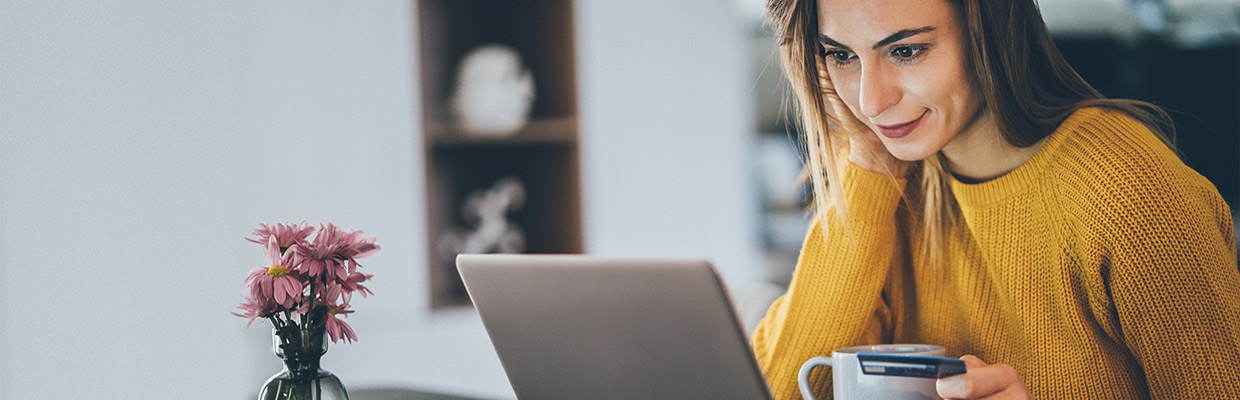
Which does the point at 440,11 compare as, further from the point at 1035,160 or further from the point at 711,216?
the point at 1035,160

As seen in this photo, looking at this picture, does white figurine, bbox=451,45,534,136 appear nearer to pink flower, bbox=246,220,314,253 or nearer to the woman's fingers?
pink flower, bbox=246,220,314,253

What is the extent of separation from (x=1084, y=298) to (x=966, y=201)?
16 centimetres

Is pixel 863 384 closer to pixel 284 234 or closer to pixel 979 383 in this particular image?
pixel 979 383

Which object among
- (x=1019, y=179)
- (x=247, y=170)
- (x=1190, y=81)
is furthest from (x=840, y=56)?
(x=1190, y=81)

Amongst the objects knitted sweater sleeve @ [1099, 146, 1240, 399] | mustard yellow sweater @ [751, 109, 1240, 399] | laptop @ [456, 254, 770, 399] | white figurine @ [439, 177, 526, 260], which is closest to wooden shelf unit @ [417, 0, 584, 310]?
white figurine @ [439, 177, 526, 260]

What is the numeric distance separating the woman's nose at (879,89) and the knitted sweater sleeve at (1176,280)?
8.8 inches

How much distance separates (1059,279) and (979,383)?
281mm

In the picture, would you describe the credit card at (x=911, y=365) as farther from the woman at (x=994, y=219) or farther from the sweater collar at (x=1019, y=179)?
the sweater collar at (x=1019, y=179)

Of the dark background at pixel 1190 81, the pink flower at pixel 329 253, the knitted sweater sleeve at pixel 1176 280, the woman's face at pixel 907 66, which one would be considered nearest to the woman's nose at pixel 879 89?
the woman's face at pixel 907 66

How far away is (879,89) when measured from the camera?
100 cm

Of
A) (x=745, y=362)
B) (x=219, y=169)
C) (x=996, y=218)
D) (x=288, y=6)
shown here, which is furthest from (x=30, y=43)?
(x=996, y=218)

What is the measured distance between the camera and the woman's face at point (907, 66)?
975 mm

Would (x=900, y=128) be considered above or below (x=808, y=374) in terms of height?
above

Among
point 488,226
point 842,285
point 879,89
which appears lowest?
point 488,226
